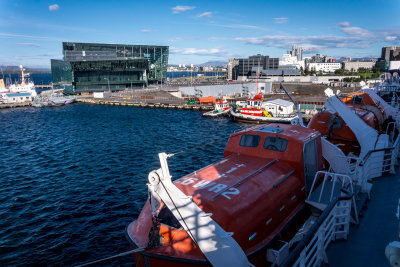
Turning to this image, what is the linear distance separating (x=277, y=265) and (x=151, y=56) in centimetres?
11554

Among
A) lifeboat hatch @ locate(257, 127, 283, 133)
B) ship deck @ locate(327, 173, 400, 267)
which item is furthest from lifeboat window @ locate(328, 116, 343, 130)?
lifeboat hatch @ locate(257, 127, 283, 133)

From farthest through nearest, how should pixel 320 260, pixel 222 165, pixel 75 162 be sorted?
1. pixel 75 162
2. pixel 222 165
3. pixel 320 260

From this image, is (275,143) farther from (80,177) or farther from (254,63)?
(254,63)

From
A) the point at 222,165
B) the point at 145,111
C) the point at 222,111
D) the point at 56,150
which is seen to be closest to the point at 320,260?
the point at 222,165

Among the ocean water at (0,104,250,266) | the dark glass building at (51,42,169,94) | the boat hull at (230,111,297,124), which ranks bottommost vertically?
the ocean water at (0,104,250,266)

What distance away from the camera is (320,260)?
6949 mm

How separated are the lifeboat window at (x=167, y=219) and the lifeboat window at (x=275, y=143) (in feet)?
17.7

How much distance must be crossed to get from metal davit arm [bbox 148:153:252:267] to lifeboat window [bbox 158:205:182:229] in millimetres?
893

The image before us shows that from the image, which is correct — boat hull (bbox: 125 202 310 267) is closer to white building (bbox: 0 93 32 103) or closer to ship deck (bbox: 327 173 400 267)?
ship deck (bbox: 327 173 400 267)

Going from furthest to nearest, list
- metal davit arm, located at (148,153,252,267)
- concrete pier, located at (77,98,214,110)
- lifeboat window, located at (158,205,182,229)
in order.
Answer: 1. concrete pier, located at (77,98,214,110)
2. lifeboat window, located at (158,205,182,229)
3. metal davit arm, located at (148,153,252,267)

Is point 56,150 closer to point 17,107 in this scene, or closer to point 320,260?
point 320,260

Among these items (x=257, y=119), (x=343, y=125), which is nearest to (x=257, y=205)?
(x=343, y=125)

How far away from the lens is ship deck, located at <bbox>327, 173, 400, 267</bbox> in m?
7.09

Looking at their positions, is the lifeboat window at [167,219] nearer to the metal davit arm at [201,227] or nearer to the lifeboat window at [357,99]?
the metal davit arm at [201,227]
